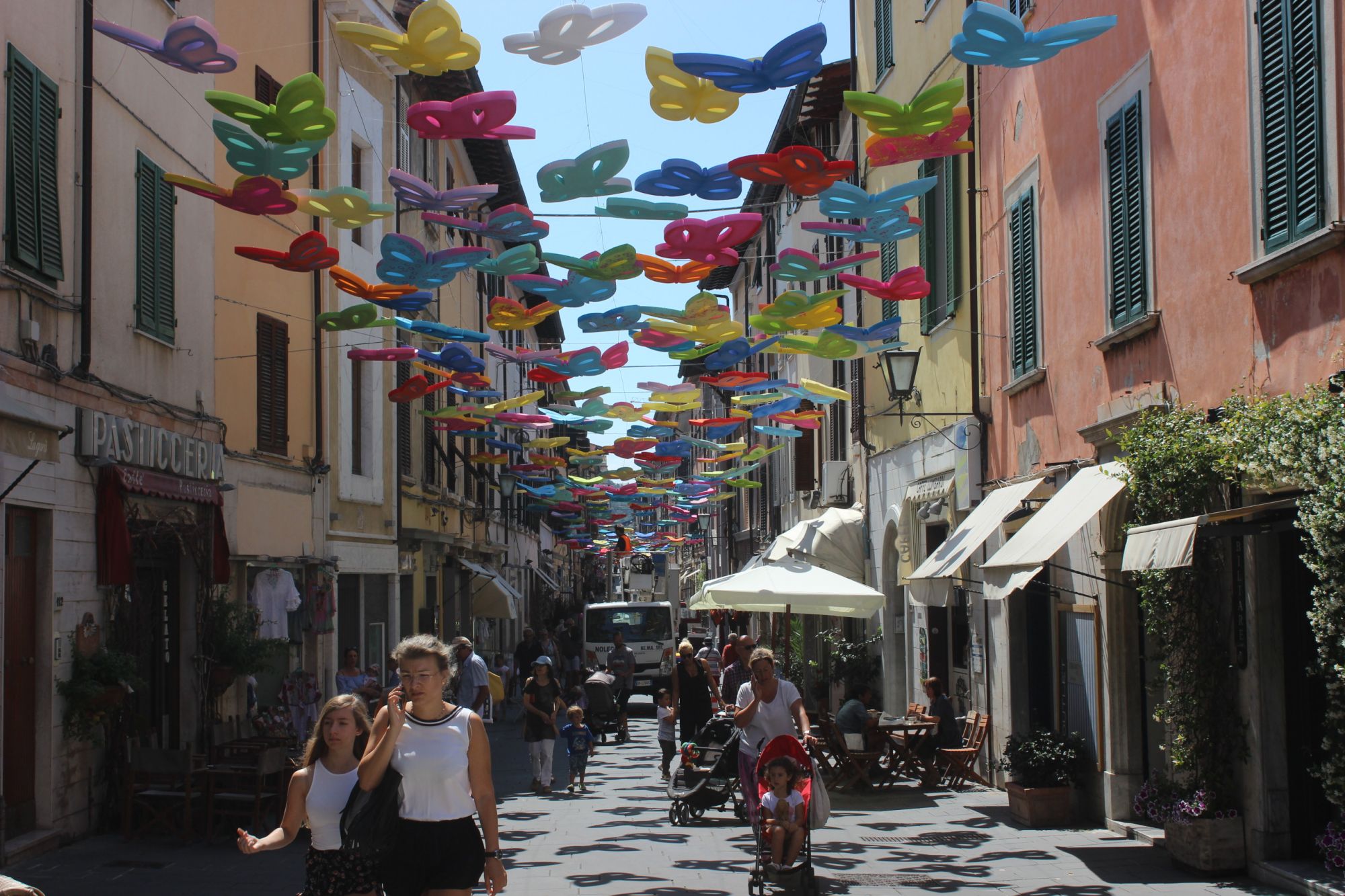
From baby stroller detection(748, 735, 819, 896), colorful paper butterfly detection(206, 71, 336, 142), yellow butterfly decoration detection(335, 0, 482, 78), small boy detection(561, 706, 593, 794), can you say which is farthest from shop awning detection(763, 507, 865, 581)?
yellow butterfly decoration detection(335, 0, 482, 78)

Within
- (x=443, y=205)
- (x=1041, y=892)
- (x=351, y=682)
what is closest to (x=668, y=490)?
(x=351, y=682)

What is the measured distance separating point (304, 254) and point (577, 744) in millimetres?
7122

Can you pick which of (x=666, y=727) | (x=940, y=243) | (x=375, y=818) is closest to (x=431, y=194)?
(x=375, y=818)

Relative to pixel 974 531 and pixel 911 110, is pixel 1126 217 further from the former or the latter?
pixel 974 531

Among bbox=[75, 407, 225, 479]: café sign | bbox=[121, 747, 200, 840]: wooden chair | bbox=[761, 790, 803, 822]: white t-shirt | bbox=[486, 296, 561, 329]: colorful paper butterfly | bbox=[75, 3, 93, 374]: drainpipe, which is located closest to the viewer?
bbox=[761, 790, 803, 822]: white t-shirt

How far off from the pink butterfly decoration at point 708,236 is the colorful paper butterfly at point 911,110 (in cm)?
154

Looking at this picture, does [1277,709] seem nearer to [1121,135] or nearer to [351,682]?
[1121,135]

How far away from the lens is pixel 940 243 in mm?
17953

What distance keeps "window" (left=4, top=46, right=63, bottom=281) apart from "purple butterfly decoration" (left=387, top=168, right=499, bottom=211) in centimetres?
278

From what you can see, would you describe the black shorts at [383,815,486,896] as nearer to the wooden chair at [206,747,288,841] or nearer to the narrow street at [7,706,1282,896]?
the narrow street at [7,706,1282,896]

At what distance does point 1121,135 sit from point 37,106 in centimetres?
868

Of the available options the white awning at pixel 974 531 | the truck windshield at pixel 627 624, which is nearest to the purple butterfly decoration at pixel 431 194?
the white awning at pixel 974 531

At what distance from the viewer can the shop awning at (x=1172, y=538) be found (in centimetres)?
813

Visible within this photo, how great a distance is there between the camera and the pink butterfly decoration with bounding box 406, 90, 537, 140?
31.3 ft
